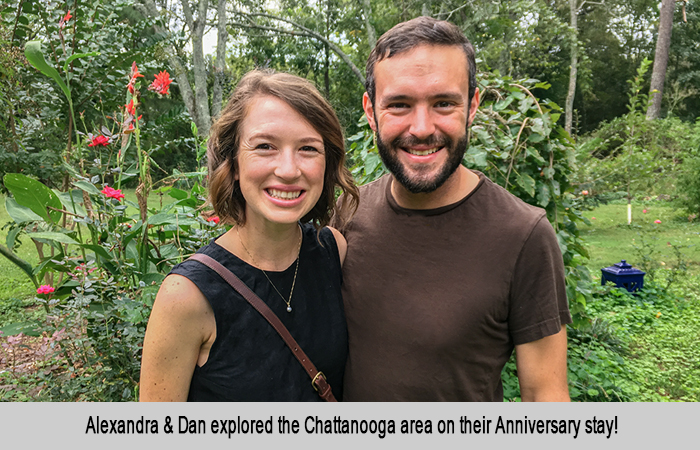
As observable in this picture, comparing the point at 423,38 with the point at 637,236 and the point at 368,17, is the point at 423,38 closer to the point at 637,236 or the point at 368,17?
the point at 637,236

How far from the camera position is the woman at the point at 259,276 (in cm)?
126

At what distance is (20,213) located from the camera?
2.52m

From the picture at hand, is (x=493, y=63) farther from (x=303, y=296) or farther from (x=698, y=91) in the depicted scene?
(x=303, y=296)

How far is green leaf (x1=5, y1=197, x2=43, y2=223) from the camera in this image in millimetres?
2502

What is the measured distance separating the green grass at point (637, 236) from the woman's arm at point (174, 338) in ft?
17.5

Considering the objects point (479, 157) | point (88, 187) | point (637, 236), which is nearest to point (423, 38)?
point (479, 157)

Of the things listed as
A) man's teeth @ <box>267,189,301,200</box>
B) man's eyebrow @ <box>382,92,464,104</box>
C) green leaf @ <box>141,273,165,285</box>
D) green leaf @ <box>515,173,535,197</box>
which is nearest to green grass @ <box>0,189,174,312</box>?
green leaf @ <box>141,273,165,285</box>

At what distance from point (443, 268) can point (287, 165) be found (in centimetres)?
54

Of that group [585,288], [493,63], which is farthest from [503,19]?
[585,288]

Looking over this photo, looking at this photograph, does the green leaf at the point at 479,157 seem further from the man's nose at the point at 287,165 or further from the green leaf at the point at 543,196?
the man's nose at the point at 287,165

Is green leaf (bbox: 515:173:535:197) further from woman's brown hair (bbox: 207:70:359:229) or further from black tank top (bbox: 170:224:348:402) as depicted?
black tank top (bbox: 170:224:348:402)

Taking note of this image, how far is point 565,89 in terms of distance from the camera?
2444 centimetres

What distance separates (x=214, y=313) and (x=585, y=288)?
2.81 meters

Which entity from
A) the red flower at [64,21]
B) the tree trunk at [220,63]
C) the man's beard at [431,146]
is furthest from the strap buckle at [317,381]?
the tree trunk at [220,63]
